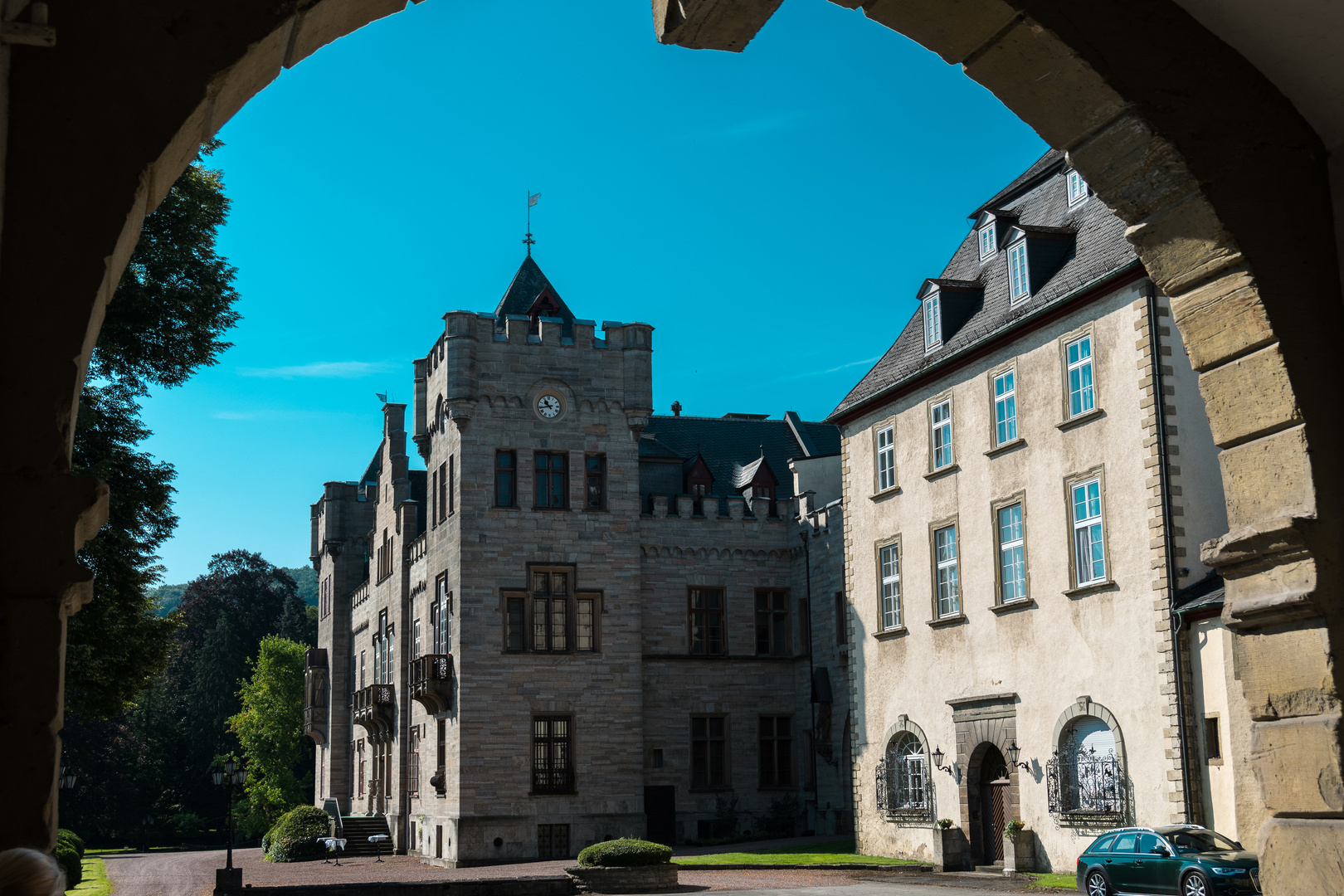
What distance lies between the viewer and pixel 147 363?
65.8 feet

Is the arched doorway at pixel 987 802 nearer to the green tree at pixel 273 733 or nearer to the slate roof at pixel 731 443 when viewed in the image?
the slate roof at pixel 731 443

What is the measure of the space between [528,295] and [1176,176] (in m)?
35.3

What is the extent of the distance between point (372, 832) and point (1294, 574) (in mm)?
41635

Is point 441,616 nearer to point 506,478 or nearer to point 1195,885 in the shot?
point 506,478

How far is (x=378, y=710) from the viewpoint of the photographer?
4347cm

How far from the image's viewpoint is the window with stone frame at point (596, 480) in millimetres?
36844

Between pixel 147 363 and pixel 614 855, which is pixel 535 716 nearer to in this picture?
pixel 614 855

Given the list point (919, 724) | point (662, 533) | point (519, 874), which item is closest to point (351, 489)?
point (662, 533)

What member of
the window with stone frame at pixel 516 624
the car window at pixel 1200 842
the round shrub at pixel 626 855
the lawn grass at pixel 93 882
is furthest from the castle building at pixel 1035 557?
the lawn grass at pixel 93 882

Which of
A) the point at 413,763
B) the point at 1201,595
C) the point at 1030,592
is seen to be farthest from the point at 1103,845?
the point at 413,763

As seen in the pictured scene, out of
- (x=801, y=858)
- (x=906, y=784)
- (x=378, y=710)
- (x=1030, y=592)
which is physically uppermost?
(x=1030, y=592)

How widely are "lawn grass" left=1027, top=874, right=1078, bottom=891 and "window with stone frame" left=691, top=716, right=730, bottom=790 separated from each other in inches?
621

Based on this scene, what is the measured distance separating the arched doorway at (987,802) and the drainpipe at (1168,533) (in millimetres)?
5342

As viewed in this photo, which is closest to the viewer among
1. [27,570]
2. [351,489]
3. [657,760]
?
[27,570]
